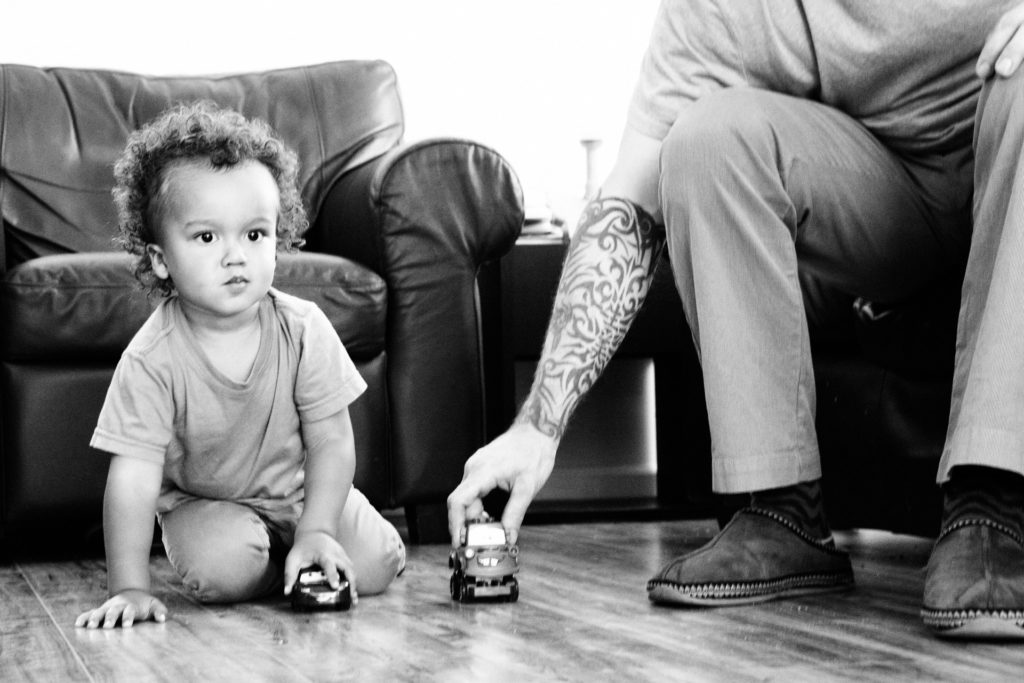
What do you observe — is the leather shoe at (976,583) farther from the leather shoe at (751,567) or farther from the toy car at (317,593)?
the toy car at (317,593)

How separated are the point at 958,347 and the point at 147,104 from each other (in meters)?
1.79

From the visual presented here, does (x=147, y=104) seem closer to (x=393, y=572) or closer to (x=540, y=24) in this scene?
(x=540, y=24)

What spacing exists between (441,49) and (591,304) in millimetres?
1725

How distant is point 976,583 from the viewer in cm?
116

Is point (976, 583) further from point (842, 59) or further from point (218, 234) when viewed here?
point (218, 234)

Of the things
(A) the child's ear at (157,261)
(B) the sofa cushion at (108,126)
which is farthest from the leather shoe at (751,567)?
(B) the sofa cushion at (108,126)

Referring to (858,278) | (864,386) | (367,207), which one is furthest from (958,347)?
(367,207)

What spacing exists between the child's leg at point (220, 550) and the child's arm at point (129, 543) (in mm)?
77

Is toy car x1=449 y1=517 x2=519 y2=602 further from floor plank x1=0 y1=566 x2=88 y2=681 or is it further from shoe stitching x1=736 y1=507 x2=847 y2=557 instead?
floor plank x1=0 y1=566 x2=88 y2=681

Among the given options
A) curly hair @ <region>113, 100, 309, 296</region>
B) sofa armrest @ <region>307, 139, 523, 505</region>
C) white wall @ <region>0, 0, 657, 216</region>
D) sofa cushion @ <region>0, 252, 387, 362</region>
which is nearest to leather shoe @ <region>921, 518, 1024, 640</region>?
curly hair @ <region>113, 100, 309, 296</region>

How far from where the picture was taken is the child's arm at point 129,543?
1.38m

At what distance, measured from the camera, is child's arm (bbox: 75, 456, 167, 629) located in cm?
138

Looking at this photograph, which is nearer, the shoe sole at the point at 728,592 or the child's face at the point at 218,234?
the shoe sole at the point at 728,592

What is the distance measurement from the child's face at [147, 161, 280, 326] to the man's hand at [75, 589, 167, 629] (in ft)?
1.08
